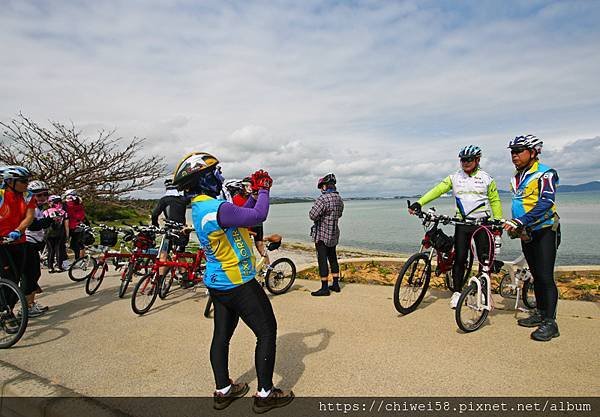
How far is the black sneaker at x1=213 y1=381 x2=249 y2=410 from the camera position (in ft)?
9.16

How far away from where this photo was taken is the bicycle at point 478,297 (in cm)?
412

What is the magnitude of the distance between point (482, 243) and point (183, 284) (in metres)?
4.65

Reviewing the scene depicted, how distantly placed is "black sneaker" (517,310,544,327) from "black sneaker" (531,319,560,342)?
0.99 ft

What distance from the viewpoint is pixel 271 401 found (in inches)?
108

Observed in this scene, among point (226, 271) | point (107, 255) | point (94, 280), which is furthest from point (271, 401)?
point (94, 280)

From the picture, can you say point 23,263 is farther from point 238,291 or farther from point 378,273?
point 378,273

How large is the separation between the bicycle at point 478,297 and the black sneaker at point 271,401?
223 cm

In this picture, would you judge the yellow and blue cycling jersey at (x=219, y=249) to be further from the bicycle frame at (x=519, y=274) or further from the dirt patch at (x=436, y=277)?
the bicycle frame at (x=519, y=274)

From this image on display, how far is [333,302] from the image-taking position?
5.57 m

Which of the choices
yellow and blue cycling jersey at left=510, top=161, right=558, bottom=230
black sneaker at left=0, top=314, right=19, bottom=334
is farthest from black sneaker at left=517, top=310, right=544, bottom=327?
black sneaker at left=0, top=314, right=19, bottom=334

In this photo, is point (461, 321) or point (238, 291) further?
point (461, 321)

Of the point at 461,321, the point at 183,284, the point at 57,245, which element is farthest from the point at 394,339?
the point at 57,245

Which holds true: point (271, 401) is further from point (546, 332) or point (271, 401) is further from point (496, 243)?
point (496, 243)

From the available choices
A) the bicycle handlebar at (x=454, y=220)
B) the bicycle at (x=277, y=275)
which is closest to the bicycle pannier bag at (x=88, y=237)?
the bicycle at (x=277, y=275)
